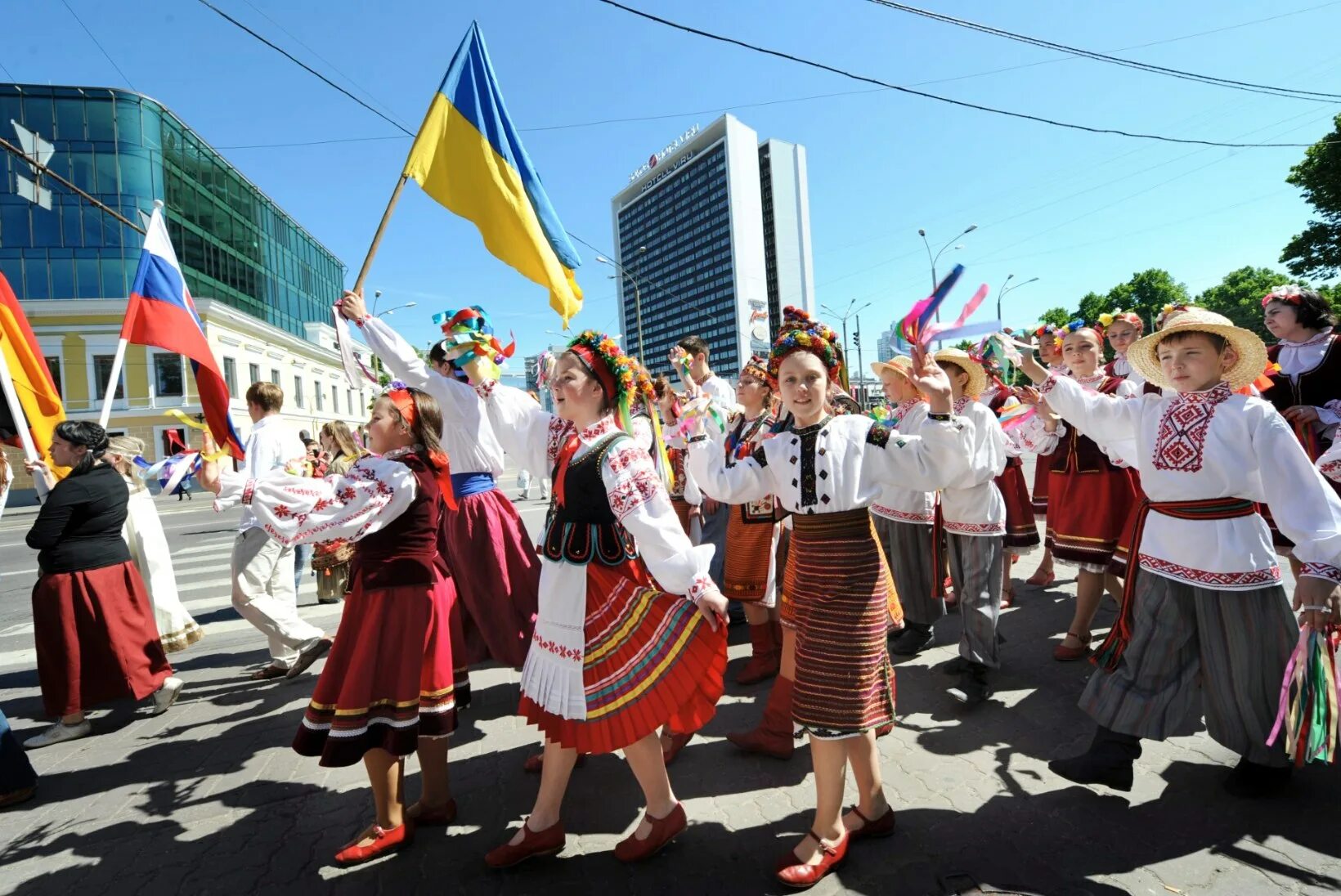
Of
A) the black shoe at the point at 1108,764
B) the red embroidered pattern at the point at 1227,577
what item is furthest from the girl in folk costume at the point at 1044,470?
the black shoe at the point at 1108,764

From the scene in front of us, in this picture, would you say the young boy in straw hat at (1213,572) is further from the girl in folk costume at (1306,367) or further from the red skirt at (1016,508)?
the red skirt at (1016,508)

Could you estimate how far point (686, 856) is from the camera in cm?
260

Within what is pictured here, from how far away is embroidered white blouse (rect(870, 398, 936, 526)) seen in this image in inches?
173

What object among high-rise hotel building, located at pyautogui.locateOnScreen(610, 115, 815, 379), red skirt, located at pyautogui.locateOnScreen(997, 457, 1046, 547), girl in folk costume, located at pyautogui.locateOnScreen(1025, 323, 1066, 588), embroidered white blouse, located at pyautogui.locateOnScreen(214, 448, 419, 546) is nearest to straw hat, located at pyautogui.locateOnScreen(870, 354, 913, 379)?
girl in folk costume, located at pyautogui.locateOnScreen(1025, 323, 1066, 588)

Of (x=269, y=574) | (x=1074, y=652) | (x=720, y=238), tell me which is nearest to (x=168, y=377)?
(x=269, y=574)

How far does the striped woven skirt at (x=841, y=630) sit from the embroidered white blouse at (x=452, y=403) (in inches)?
66.6

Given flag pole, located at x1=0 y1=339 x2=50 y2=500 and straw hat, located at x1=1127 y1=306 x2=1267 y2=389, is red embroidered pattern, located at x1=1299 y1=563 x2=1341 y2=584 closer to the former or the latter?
straw hat, located at x1=1127 y1=306 x2=1267 y2=389

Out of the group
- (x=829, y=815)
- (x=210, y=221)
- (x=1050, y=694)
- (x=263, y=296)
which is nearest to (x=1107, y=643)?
(x=1050, y=694)

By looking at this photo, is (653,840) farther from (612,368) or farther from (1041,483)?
(1041,483)

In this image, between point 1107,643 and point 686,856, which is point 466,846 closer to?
point 686,856

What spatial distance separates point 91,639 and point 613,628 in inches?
149

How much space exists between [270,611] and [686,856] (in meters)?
3.68

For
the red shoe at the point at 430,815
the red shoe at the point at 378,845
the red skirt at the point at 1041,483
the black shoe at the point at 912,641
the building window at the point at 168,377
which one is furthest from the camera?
the building window at the point at 168,377

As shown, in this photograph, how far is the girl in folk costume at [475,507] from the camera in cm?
348
